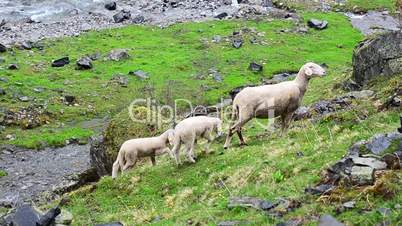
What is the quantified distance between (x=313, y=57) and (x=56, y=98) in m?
27.9

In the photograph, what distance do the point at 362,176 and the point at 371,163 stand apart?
657 millimetres

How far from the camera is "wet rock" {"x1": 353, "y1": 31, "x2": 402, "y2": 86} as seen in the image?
28750 millimetres

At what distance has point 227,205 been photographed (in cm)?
1529

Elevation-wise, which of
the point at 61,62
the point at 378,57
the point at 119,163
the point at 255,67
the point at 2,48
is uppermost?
the point at 378,57

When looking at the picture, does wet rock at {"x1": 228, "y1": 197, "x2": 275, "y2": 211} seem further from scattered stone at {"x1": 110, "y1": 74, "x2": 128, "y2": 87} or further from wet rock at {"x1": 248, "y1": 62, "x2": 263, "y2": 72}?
wet rock at {"x1": 248, "y1": 62, "x2": 263, "y2": 72}

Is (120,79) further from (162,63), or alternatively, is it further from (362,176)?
(362,176)

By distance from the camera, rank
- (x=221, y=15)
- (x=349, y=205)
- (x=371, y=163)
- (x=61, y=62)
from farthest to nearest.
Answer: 1. (x=221, y=15)
2. (x=61, y=62)
3. (x=371, y=163)
4. (x=349, y=205)

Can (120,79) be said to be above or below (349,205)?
below

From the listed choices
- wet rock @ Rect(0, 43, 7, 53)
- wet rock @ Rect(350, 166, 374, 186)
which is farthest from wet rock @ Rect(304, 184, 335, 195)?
wet rock @ Rect(0, 43, 7, 53)

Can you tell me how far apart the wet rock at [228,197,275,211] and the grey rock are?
6.61 ft

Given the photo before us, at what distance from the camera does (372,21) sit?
283 ft

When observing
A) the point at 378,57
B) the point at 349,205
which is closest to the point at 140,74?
the point at 378,57

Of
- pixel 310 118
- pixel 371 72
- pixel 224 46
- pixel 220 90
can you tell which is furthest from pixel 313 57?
pixel 310 118

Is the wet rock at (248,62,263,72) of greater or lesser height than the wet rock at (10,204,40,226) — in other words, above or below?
below
